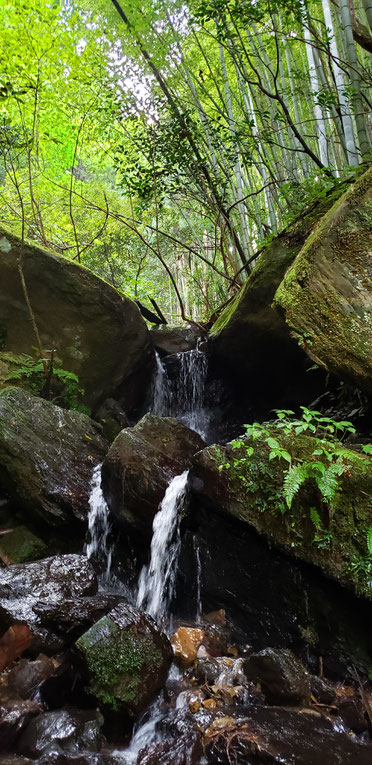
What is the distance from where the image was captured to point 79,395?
7.88 metres

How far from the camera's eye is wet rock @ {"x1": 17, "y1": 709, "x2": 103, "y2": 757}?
8.11ft

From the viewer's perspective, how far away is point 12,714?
2645 mm

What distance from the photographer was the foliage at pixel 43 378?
6.99 m

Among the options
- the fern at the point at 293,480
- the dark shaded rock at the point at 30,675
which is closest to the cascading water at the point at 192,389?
the fern at the point at 293,480

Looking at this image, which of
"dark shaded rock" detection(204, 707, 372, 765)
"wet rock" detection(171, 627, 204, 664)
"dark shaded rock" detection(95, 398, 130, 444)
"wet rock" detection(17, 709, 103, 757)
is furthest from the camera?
"dark shaded rock" detection(95, 398, 130, 444)

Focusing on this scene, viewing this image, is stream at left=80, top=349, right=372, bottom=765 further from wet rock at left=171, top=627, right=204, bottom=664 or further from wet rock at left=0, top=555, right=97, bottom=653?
wet rock at left=0, top=555, right=97, bottom=653

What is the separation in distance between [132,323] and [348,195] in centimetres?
561

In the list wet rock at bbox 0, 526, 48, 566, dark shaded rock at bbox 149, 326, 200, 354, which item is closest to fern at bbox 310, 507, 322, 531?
wet rock at bbox 0, 526, 48, 566

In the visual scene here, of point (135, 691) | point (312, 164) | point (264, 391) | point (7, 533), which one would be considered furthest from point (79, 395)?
point (312, 164)

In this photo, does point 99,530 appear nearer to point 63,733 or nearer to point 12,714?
point 12,714

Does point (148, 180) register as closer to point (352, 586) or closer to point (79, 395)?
point (79, 395)

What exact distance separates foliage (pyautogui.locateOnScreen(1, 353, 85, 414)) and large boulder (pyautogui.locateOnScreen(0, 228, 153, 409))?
36 centimetres

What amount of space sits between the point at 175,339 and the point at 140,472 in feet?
19.6

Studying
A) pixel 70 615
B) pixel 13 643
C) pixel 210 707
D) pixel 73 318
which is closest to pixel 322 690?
pixel 210 707
